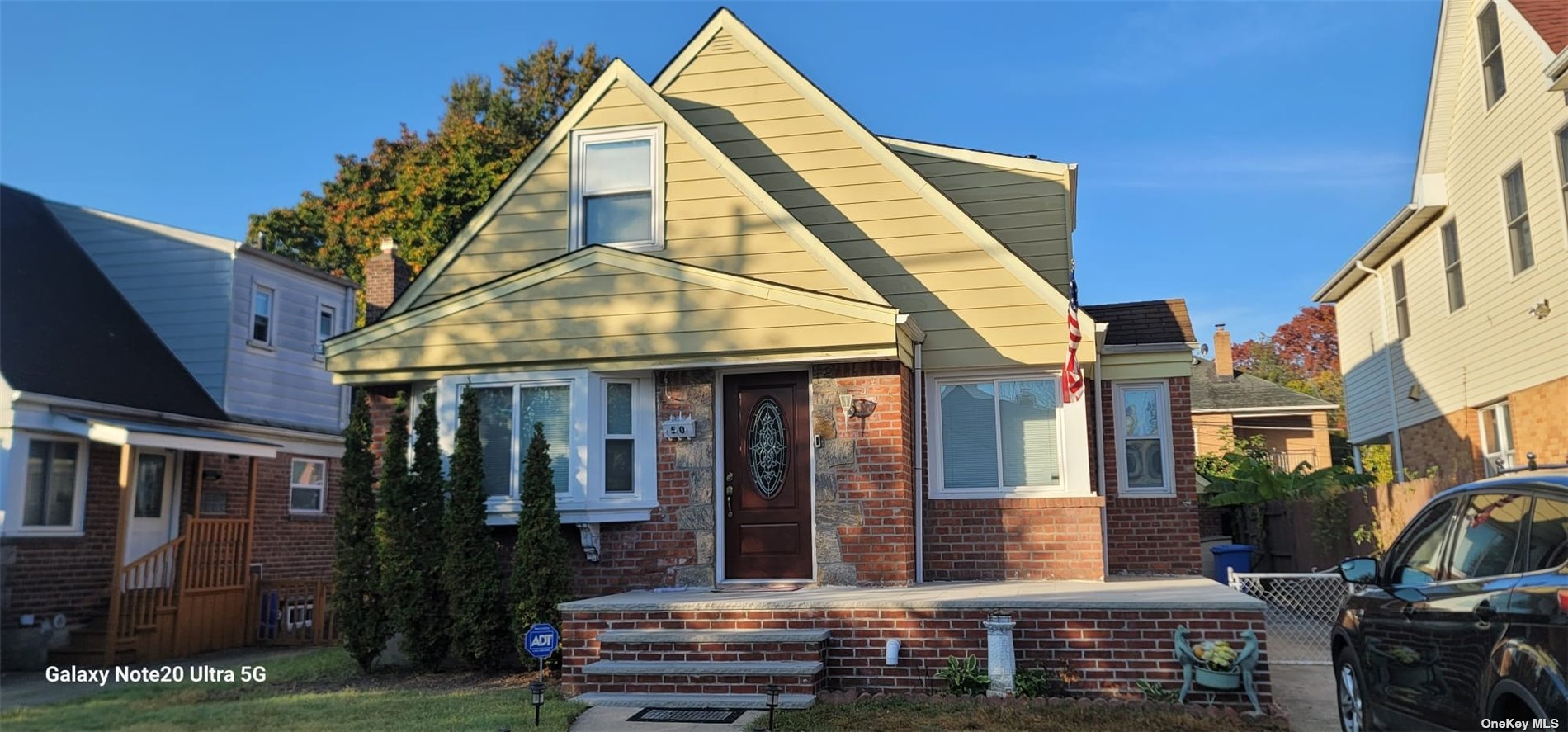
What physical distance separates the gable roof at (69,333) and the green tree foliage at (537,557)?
715cm

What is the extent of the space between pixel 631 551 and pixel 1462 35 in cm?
1401

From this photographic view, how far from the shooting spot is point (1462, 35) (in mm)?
15008

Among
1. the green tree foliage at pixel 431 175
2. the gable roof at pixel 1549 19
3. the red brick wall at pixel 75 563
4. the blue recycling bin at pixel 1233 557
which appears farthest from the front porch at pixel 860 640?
the green tree foliage at pixel 431 175

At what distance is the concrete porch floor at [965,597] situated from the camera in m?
7.99

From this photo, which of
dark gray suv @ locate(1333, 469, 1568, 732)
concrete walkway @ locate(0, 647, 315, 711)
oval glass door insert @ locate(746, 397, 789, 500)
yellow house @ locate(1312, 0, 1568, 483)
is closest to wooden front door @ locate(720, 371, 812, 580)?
oval glass door insert @ locate(746, 397, 789, 500)

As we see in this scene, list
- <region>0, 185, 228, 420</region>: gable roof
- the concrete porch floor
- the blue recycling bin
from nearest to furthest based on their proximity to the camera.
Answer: the concrete porch floor → <region>0, 185, 228, 420</region>: gable roof → the blue recycling bin

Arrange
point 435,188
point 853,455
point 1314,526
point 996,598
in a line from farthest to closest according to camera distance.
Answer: point 435,188
point 1314,526
point 853,455
point 996,598

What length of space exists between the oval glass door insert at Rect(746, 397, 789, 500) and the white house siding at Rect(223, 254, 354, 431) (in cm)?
890

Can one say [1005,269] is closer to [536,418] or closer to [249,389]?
[536,418]

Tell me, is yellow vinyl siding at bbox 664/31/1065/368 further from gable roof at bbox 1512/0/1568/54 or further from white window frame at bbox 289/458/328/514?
white window frame at bbox 289/458/328/514

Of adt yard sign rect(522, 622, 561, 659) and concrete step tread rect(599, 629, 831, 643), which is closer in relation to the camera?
adt yard sign rect(522, 622, 561, 659)

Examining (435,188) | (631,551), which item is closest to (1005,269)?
(631,551)

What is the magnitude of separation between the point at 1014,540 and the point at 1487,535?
591cm

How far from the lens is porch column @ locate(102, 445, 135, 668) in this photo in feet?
40.1
